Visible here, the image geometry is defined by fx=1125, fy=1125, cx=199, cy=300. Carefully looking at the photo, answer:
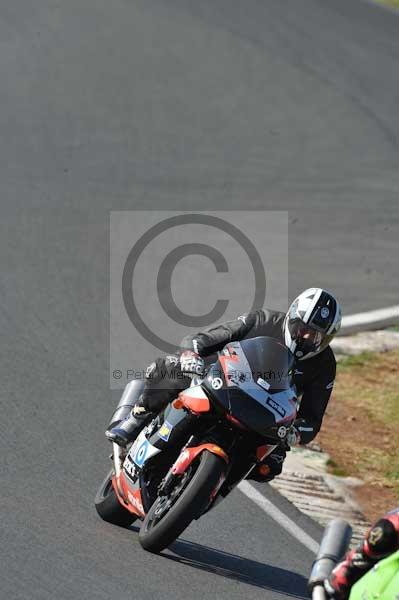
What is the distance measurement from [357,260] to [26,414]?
5913 millimetres

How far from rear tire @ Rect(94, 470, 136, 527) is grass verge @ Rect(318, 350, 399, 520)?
6.14 ft

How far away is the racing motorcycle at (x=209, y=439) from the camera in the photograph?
238 inches

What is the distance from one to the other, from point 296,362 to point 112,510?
4.70ft

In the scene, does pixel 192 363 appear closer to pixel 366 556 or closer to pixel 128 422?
pixel 128 422

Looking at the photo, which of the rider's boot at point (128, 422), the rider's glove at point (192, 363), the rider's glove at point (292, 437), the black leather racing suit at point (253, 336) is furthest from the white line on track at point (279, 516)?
the rider's glove at point (192, 363)

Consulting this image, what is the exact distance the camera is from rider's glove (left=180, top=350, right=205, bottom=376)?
6.48m

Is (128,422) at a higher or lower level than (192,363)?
lower

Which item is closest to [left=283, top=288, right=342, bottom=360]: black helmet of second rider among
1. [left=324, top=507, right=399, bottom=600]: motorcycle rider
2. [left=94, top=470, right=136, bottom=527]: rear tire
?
[left=94, top=470, right=136, bottom=527]: rear tire

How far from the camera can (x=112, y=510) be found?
682cm

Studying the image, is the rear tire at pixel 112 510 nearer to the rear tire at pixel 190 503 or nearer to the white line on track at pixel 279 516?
the rear tire at pixel 190 503

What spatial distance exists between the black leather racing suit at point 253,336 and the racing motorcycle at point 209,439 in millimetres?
235

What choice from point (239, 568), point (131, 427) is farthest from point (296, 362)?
point (239, 568)

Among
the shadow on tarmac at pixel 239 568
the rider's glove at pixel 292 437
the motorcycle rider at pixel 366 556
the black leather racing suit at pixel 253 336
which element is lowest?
the shadow on tarmac at pixel 239 568

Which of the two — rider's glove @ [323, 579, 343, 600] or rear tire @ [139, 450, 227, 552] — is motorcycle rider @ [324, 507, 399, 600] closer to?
rider's glove @ [323, 579, 343, 600]
